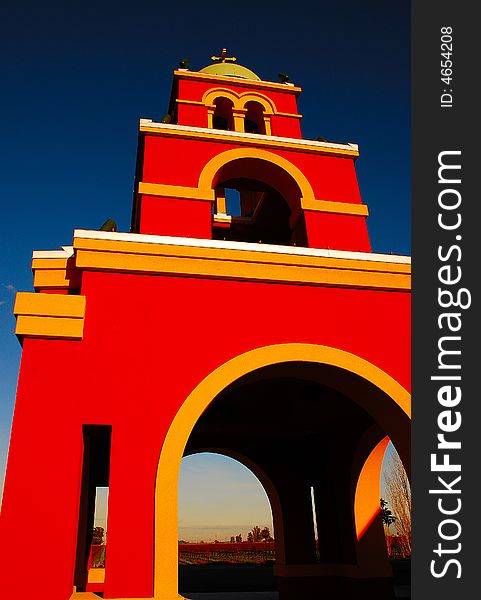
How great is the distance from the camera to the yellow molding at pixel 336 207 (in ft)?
36.3

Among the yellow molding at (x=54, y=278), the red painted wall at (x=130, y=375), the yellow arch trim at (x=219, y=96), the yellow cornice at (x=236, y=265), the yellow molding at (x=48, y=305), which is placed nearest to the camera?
the red painted wall at (x=130, y=375)

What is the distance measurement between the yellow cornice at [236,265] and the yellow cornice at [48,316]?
0.73 metres

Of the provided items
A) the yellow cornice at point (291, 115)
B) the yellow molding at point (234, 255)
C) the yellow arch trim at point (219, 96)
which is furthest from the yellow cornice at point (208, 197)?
the yellow arch trim at point (219, 96)

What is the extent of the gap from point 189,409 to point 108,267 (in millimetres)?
2573

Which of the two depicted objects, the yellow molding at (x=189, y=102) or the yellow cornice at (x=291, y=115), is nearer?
the yellow molding at (x=189, y=102)

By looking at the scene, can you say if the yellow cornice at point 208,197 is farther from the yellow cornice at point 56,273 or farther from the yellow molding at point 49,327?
the yellow molding at point 49,327

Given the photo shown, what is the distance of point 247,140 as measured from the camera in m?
11.6

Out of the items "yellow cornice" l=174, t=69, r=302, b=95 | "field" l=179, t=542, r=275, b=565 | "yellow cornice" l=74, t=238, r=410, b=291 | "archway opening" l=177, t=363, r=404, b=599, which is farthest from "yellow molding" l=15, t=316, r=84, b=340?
"field" l=179, t=542, r=275, b=565

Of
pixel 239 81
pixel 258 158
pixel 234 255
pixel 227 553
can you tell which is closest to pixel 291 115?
pixel 239 81

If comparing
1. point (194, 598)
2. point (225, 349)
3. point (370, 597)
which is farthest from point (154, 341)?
point (194, 598)

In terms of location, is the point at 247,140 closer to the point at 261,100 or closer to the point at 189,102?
the point at 189,102

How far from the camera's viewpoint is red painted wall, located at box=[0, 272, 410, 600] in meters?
6.65

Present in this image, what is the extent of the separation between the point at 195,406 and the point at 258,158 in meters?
6.06

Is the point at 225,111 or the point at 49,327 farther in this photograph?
the point at 225,111
